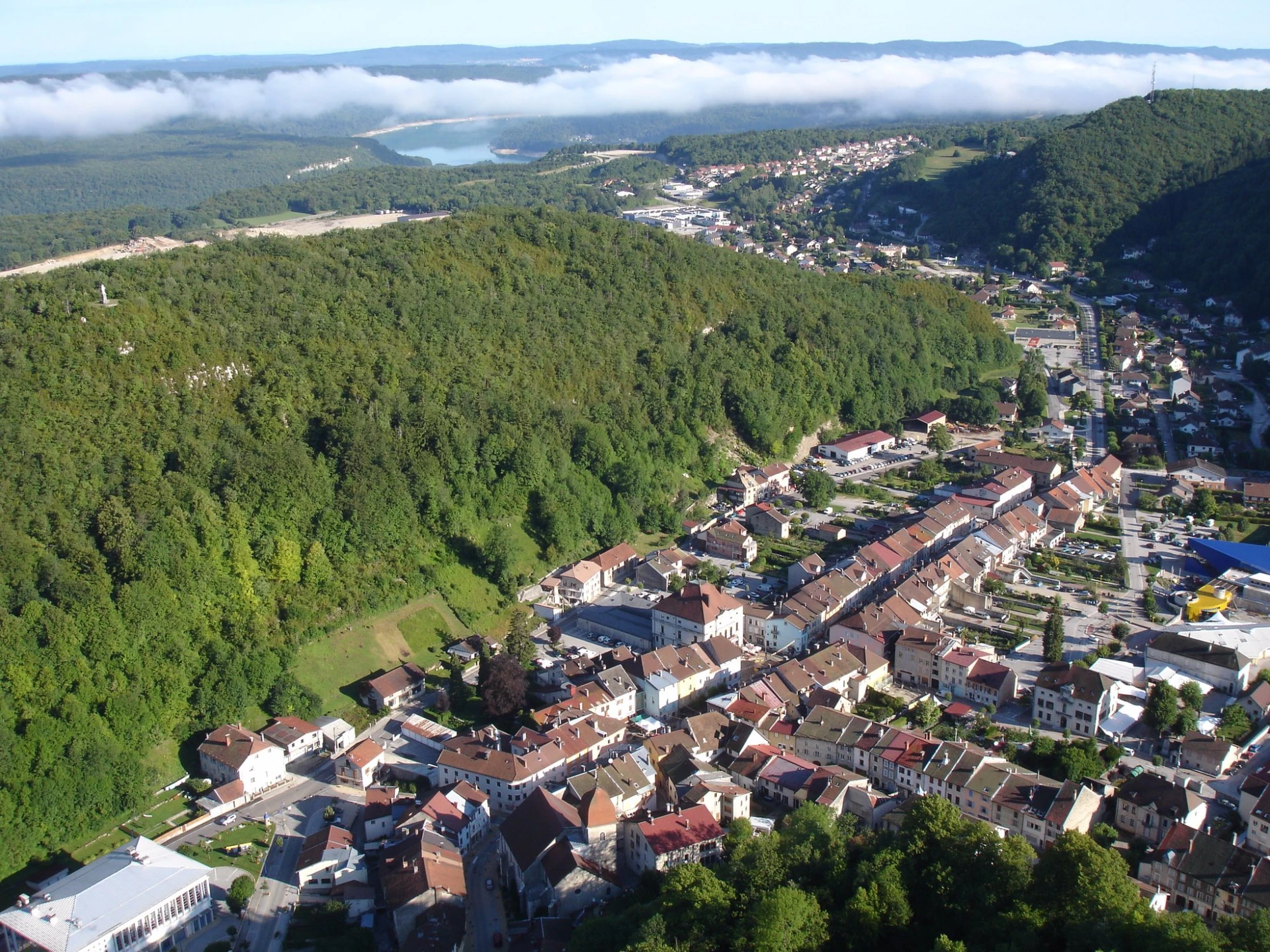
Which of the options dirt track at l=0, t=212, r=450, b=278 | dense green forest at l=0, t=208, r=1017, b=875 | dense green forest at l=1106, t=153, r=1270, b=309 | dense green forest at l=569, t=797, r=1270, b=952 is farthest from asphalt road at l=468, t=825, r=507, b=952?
dense green forest at l=1106, t=153, r=1270, b=309

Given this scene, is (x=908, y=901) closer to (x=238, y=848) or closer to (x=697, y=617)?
(x=697, y=617)

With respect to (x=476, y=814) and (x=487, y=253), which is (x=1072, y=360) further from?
(x=476, y=814)

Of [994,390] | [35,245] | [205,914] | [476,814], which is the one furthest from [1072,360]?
[35,245]

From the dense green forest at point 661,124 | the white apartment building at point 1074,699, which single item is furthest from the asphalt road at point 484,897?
the dense green forest at point 661,124

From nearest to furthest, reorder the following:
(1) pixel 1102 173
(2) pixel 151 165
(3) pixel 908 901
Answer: (3) pixel 908 901 → (1) pixel 1102 173 → (2) pixel 151 165

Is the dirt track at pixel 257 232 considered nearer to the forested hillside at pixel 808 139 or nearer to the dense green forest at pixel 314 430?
the dense green forest at pixel 314 430

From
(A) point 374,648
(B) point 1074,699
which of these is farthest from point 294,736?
(B) point 1074,699
